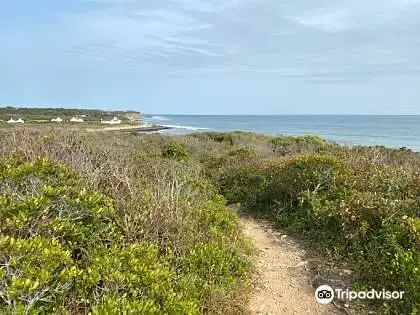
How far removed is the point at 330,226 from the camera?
23.6 ft

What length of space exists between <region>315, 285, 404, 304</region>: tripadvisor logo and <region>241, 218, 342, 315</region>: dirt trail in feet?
0.35

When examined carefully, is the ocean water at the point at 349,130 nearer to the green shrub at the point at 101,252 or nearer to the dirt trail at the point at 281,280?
the dirt trail at the point at 281,280

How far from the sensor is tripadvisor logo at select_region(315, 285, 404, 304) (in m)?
4.69

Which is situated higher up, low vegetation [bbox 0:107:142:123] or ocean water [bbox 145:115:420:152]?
low vegetation [bbox 0:107:142:123]

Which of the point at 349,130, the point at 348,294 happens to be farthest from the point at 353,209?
the point at 349,130

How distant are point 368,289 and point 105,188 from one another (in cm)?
403

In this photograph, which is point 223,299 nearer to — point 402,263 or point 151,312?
point 151,312

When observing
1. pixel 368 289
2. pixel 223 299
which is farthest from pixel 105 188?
pixel 368 289

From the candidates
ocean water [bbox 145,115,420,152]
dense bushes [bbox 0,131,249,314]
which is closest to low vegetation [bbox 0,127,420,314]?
dense bushes [bbox 0,131,249,314]

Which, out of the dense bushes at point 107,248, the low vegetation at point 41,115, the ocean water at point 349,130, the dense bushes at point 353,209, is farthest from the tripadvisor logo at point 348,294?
the low vegetation at point 41,115

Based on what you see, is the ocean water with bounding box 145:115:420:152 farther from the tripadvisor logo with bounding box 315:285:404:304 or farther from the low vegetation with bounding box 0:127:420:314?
the tripadvisor logo with bounding box 315:285:404:304

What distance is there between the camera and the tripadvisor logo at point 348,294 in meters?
4.69

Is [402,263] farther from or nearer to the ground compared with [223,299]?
farther from the ground

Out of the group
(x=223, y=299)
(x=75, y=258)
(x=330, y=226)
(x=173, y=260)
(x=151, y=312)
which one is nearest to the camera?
(x=151, y=312)
